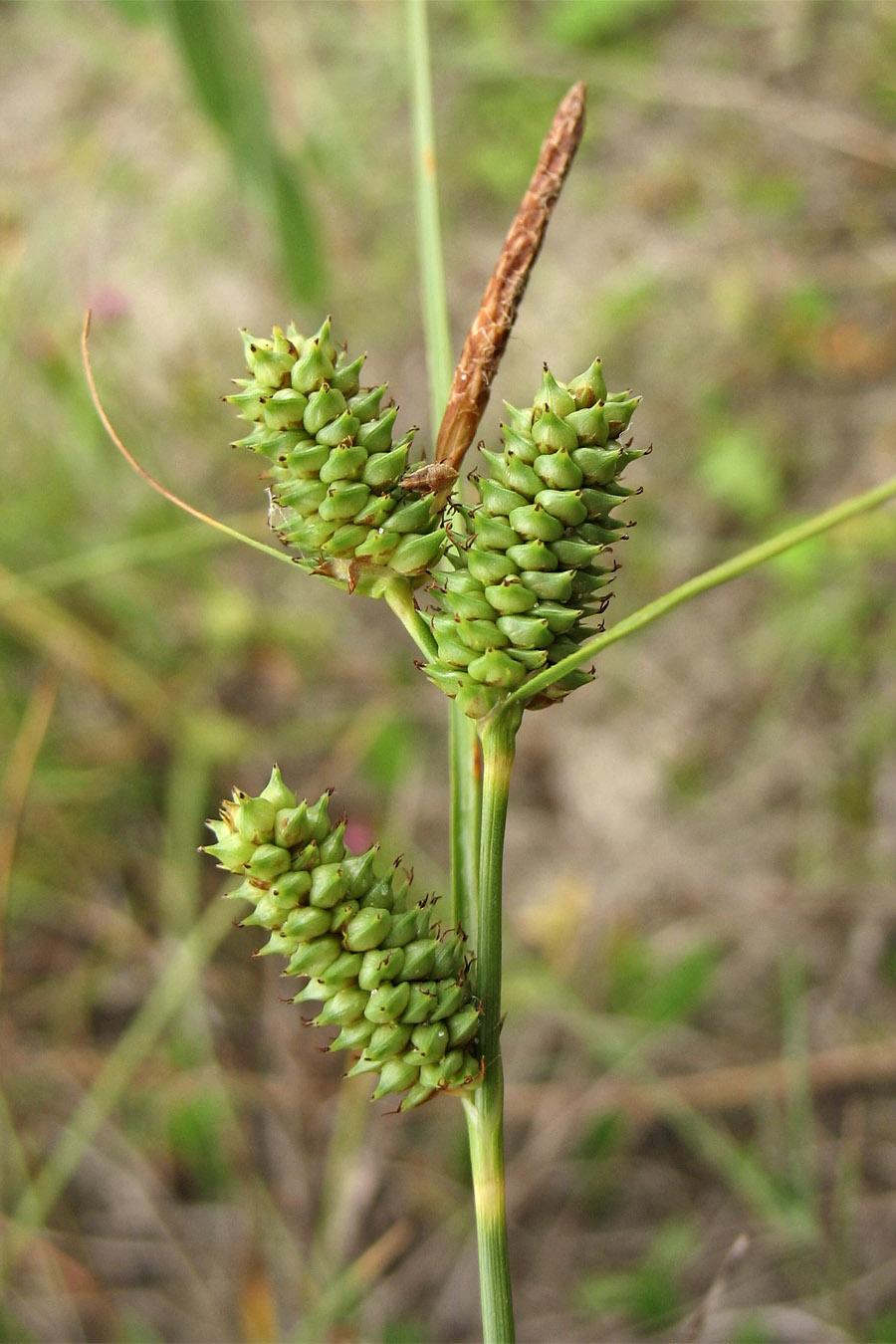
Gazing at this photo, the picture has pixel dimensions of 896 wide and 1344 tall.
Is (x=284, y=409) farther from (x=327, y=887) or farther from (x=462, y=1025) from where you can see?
(x=462, y=1025)

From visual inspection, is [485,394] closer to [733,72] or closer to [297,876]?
[297,876]

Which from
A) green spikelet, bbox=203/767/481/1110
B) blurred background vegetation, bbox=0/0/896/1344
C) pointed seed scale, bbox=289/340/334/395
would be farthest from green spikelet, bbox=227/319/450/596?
blurred background vegetation, bbox=0/0/896/1344

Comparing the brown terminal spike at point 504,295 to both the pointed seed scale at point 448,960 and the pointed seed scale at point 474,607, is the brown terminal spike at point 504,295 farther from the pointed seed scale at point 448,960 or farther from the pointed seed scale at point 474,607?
the pointed seed scale at point 448,960

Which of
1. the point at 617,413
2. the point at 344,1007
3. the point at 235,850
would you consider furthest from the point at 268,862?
the point at 617,413

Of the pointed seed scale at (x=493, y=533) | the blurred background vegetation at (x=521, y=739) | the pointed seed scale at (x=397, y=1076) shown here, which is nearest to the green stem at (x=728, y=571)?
the pointed seed scale at (x=493, y=533)

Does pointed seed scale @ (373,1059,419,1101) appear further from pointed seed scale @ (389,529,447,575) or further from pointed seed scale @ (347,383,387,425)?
pointed seed scale @ (347,383,387,425)

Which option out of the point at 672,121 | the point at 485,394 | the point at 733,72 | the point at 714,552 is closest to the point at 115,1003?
the point at 714,552
